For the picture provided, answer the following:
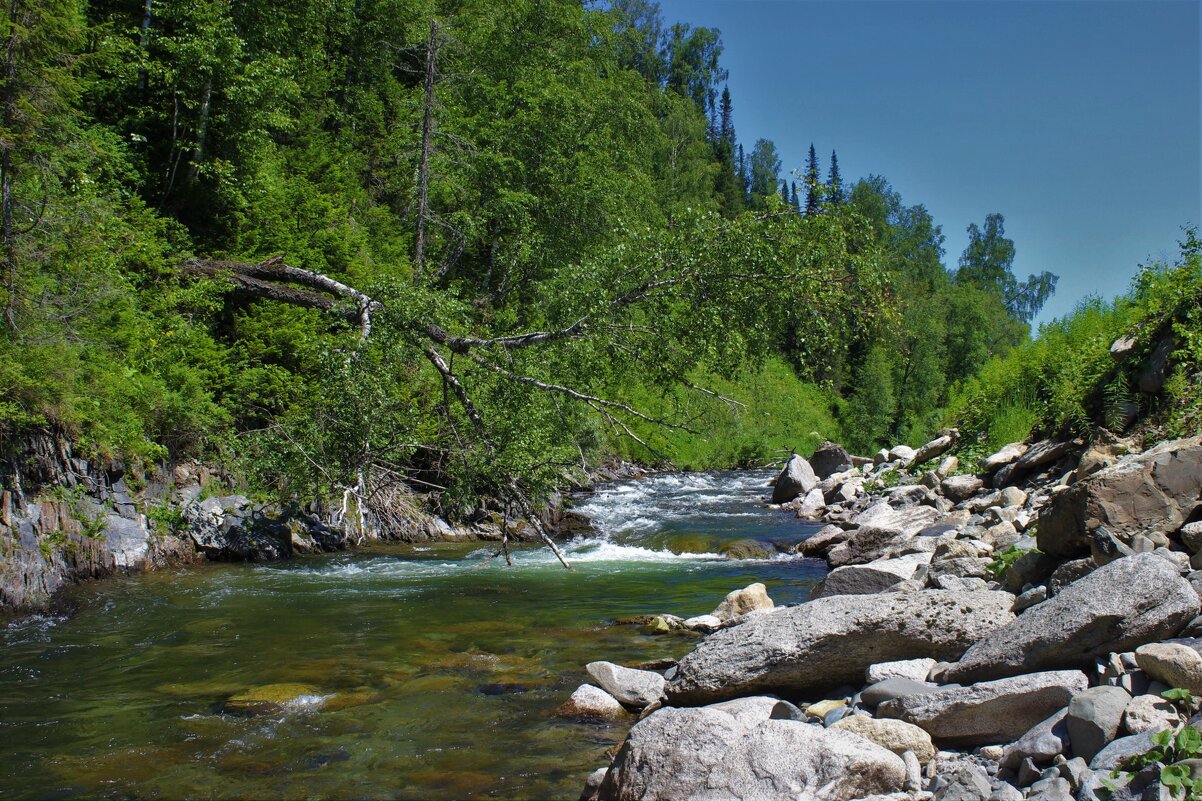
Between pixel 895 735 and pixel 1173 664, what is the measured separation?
134 cm

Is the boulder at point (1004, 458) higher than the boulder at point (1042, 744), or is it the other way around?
the boulder at point (1004, 458)

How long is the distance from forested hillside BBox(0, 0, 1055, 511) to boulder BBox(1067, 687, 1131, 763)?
7.14 m

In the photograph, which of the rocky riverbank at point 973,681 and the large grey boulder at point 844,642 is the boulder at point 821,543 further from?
the large grey boulder at point 844,642

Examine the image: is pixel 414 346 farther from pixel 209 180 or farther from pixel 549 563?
pixel 209 180

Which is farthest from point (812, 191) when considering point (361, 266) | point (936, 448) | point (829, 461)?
point (829, 461)

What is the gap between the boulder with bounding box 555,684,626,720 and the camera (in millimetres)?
6078

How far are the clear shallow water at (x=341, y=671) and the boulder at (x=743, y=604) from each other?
70 centimetres

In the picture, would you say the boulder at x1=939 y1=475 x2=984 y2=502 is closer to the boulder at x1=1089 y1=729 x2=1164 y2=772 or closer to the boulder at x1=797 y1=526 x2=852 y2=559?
the boulder at x1=797 y1=526 x2=852 y2=559

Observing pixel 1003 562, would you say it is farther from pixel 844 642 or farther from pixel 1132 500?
pixel 844 642

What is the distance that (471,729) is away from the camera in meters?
5.89

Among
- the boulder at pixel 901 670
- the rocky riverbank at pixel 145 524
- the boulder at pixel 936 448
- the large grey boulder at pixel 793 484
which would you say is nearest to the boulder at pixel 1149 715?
the boulder at pixel 901 670

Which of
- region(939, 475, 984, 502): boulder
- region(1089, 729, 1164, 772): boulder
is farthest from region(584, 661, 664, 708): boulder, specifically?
region(939, 475, 984, 502): boulder

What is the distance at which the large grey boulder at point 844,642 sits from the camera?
5648mm

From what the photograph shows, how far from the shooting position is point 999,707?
14.6 feet
